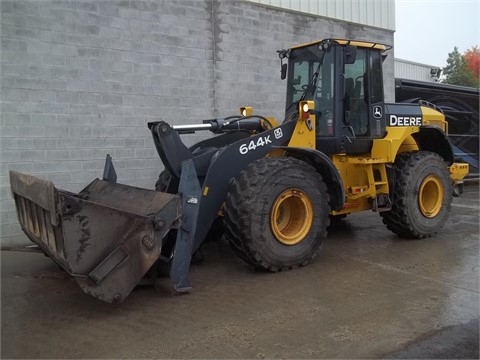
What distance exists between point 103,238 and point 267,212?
1.72 metres

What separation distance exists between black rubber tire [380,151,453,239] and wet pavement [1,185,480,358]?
622 millimetres

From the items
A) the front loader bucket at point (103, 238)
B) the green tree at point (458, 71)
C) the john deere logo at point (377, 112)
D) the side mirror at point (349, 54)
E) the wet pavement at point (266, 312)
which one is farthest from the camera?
the green tree at point (458, 71)

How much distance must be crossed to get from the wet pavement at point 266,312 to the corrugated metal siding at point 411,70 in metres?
13.7

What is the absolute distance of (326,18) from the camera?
10.2 metres

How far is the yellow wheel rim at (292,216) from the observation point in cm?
511

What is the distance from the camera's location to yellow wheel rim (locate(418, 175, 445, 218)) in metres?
6.74

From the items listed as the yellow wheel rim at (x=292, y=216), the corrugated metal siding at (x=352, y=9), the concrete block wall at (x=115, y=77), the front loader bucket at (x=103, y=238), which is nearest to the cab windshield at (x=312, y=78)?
the yellow wheel rim at (x=292, y=216)

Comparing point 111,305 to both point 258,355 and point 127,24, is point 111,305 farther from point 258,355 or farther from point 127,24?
point 127,24

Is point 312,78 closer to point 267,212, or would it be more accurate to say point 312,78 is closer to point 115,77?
point 267,212

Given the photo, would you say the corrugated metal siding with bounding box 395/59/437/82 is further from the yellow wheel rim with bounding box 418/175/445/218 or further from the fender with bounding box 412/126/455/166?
the yellow wheel rim with bounding box 418/175/445/218

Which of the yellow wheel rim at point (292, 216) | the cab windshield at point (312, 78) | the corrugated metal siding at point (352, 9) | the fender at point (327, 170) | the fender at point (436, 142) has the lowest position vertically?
the yellow wheel rim at point (292, 216)

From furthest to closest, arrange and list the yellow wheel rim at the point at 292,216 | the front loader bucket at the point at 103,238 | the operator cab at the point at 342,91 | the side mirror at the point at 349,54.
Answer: the operator cab at the point at 342,91
the side mirror at the point at 349,54
the yellow wheel rim at the point at 292,216
the front loader bucket at the point at 103,238

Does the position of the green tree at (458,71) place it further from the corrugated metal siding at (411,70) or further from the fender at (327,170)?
the fender at (327,170)

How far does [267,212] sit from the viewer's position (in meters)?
4.91
